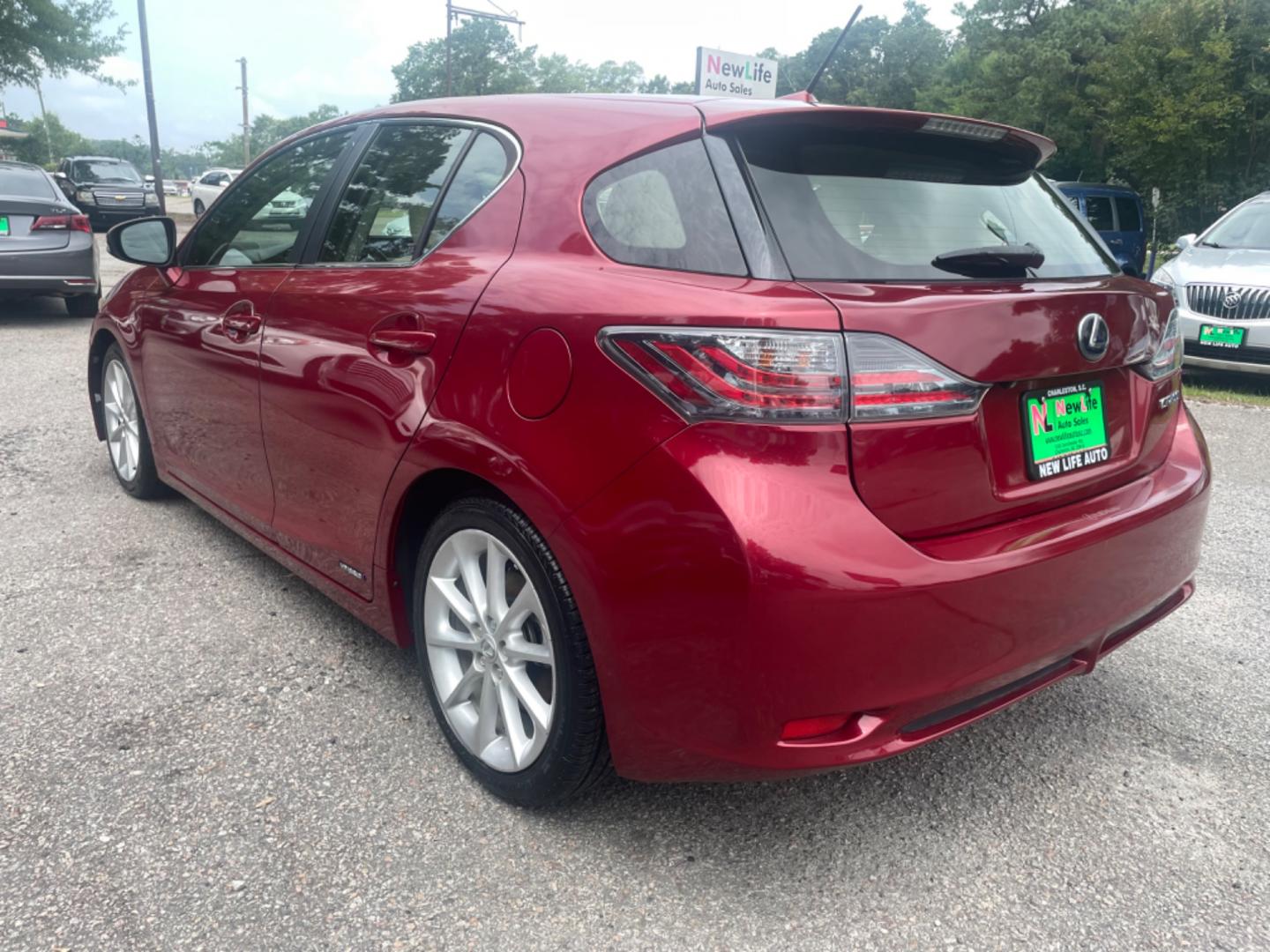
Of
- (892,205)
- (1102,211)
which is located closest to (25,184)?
(892,205)

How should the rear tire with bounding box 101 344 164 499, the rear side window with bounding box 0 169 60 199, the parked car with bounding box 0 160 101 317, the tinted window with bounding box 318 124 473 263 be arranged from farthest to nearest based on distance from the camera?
the rear side window with bounding box 0 169 60 199 < the parked car with bounding box 0 160 101 317 < the rear tire with bounding box 101 344 164 499 < the tinted window with bounding box 318 124 473 263

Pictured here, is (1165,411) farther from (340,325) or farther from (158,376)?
(158,376)

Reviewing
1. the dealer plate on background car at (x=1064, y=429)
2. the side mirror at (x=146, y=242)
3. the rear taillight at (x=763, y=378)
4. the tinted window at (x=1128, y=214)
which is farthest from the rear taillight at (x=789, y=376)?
the tinted window at (x=1128, y=214)

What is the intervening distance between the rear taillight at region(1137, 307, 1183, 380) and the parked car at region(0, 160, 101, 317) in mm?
9866

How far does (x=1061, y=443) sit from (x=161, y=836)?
208 cm

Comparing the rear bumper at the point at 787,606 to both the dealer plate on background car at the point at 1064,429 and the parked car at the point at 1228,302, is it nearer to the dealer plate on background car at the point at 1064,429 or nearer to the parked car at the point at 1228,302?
the dealer plate on background car at the point at 1064,429

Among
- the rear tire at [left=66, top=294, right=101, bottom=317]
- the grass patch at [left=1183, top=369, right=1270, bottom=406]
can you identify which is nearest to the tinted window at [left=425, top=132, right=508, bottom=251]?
the grass patch at [left=1183, top=369, right=1270, bottom=406]

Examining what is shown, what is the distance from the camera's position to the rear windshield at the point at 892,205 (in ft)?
6.45

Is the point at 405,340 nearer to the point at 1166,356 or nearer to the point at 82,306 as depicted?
the point at 1166,356

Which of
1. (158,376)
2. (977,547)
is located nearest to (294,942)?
(977,547)

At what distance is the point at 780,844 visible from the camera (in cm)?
222

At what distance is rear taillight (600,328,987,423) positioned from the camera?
5.72 feet

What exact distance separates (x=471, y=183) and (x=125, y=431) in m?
2.73

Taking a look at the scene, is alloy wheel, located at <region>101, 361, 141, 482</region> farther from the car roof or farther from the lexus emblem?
the lexus emblem
